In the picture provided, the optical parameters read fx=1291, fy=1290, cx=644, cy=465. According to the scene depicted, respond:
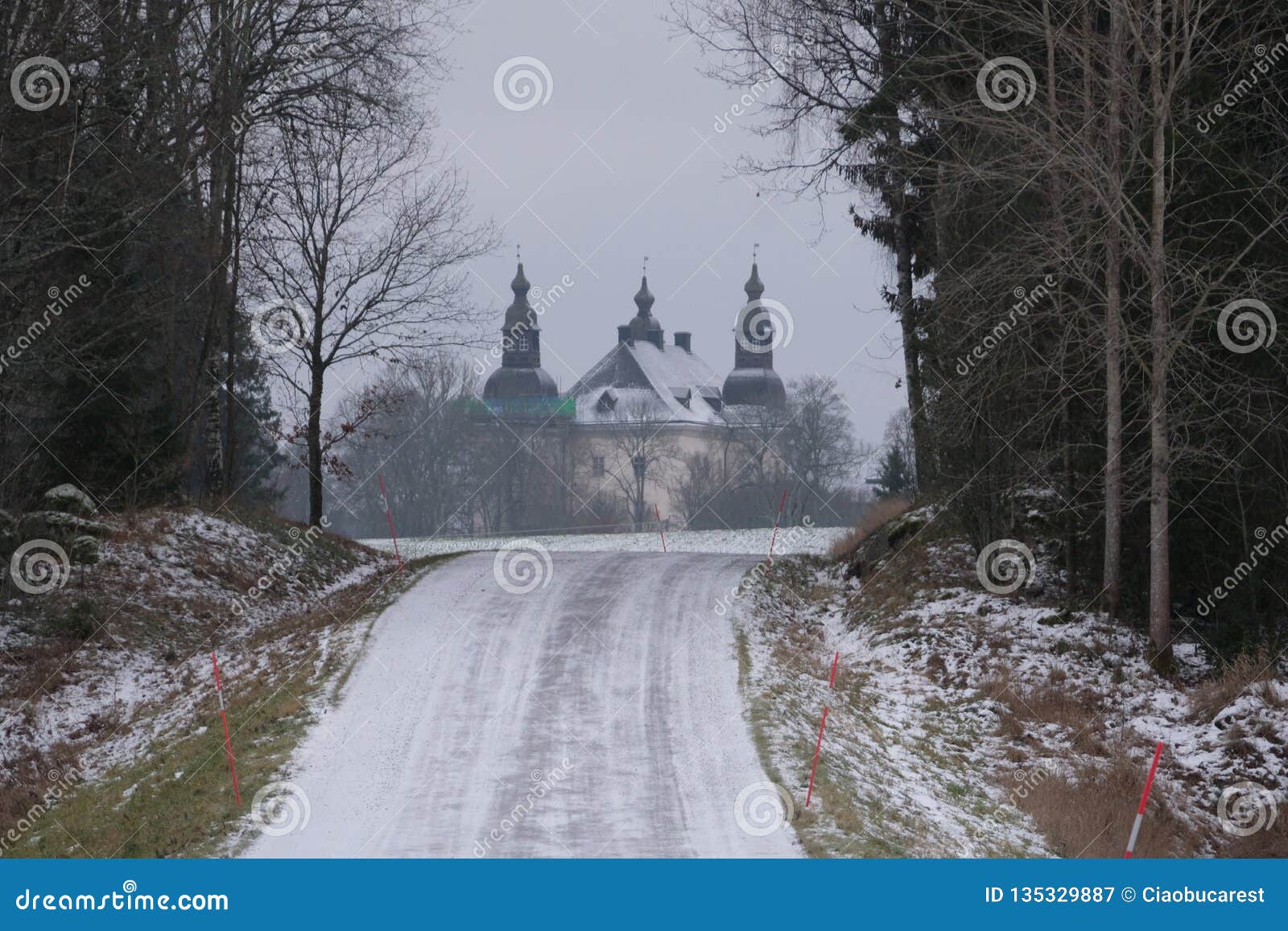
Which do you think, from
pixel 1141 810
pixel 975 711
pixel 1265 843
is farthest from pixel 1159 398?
pixel 1141 810

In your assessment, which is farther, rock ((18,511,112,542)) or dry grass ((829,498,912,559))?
dry grass ((829,498,912,559))

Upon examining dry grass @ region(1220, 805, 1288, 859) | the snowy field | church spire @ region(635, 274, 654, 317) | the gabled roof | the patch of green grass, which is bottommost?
dry grass @ region(1220, 805, 1288, 859)

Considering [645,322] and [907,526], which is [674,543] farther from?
[645,322]

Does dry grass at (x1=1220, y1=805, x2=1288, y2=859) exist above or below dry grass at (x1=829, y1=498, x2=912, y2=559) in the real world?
below

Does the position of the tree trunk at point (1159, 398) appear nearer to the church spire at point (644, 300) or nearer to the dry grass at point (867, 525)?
the dry grass at point (867, 525)

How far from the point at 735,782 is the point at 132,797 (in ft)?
18.4

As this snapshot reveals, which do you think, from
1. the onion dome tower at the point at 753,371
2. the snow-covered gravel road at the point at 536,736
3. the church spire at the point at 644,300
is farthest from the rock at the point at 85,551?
the church spire at the point at 644,300

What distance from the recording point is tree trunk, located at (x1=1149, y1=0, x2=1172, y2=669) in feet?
52.7

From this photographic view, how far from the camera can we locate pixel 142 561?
20.5 m

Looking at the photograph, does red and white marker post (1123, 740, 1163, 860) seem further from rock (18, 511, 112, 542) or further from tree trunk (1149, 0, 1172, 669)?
rock (18, 511, 112, 542)

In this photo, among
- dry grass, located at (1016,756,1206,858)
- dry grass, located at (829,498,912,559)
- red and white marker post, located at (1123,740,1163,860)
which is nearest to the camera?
red and white marker post, located at (1123,740,1163,860)

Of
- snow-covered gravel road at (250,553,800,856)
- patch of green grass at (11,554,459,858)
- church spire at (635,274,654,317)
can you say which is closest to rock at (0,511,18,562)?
patch of green grass at (11,554,459,858)

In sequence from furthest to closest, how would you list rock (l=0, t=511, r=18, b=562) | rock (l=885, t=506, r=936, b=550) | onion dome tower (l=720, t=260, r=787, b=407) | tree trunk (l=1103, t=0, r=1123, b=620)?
Answer: onion dome tower (l=720, t=260, r=787, b=407) → rock (l=885, t=506, r=936, b=550) → rock (l=0, t=511, r=18, b=562) → tree trunk (l=1103, t=0, r=1123, b=620)

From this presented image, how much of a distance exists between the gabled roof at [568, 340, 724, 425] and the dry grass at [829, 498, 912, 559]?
261 ft
